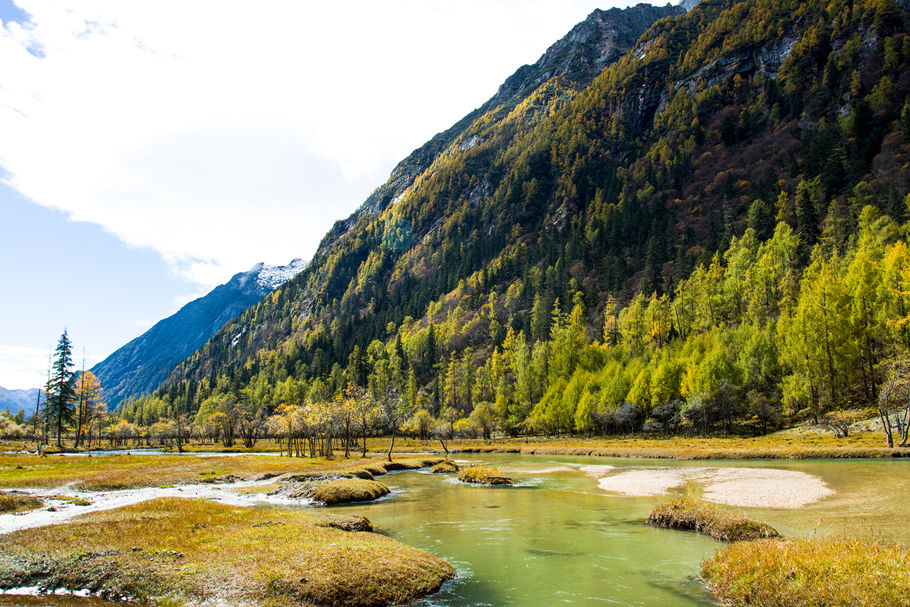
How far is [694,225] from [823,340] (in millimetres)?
120311

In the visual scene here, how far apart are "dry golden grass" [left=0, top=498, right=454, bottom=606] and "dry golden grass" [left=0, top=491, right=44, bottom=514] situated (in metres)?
13.8

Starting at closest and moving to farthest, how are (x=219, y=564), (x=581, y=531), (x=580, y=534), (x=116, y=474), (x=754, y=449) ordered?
(x=219, y=564), (x=580, y=534), (x=581, y=531), (x=116, y=474), (x=754, y=449)

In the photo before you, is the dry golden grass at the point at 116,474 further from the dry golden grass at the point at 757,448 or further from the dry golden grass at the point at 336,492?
the dry golden grass at the point at 757,448

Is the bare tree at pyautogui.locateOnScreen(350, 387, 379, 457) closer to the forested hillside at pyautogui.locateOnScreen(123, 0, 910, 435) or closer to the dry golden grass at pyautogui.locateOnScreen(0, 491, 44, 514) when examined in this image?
the forested hillside at pyautogui.locateOnScreen(123, 0, 910, 435)

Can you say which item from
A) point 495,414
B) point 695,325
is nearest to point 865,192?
point 695,325

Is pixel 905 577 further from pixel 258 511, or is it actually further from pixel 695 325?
pixel 695 325

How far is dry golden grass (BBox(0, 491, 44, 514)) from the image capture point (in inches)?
1109

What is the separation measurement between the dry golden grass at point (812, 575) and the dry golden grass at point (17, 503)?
122 feet

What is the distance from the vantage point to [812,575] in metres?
12.1

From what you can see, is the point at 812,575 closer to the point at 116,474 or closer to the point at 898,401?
the point at 116,474

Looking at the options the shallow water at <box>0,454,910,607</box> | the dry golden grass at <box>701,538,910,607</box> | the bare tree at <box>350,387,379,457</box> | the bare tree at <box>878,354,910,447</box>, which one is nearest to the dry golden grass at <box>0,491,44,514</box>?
the shallow water at <box>0,454,910,607</box>

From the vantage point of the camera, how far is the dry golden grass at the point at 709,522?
1967 centimetres

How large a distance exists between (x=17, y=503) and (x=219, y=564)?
2489cm

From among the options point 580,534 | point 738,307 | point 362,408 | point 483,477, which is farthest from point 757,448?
point 738,307
